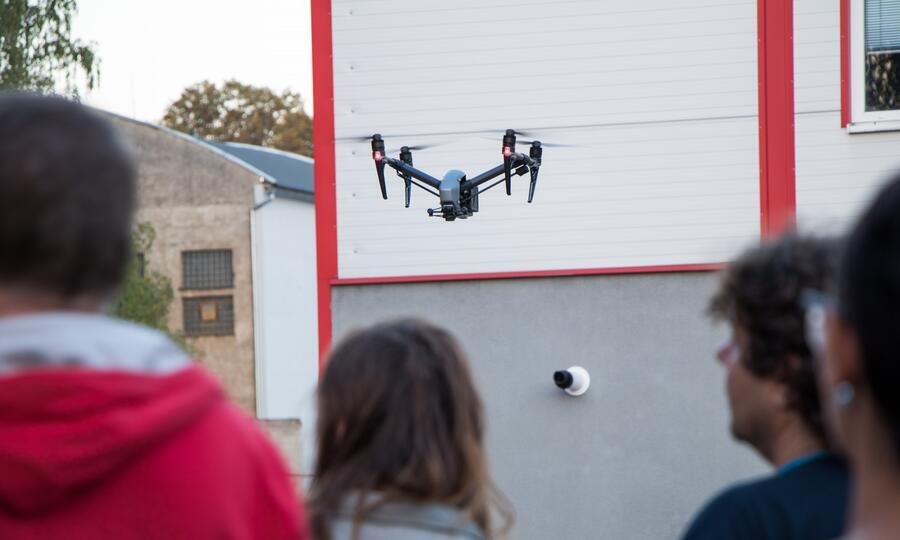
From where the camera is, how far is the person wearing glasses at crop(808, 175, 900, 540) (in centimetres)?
99

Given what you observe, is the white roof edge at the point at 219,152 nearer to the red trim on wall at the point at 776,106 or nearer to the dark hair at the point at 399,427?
the red trim on wall at the point at 776,106

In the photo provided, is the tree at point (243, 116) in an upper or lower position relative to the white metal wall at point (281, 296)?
upper

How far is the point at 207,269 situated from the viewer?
138 ft

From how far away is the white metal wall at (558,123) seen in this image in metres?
9.27

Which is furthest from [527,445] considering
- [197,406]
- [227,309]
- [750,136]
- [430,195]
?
[227,309]

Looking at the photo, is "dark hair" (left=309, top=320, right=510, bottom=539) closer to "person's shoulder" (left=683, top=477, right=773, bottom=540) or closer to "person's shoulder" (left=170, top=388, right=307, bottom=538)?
"person's shoulder" (left=683, top=477, right=773, bottom=540)

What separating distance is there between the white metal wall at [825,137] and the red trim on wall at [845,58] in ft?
0.09

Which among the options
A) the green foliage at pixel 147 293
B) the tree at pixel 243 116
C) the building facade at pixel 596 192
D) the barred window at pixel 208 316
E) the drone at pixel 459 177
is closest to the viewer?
the drone at pixel 459 177

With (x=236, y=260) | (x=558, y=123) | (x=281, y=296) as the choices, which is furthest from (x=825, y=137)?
(x=236, y=260)

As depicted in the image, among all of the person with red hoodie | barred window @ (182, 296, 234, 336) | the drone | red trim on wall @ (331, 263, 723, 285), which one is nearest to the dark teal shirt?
the person with red hoodie

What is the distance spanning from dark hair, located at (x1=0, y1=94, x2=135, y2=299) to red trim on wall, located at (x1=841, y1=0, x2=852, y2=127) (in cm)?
823

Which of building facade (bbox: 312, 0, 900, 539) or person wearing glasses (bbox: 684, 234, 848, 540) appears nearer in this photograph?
person wearing glasses (bbox: 684, 234, 848, 540)

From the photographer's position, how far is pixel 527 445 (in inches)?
369

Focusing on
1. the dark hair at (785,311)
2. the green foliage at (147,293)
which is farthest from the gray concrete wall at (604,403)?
the green foliage at (147,293)
